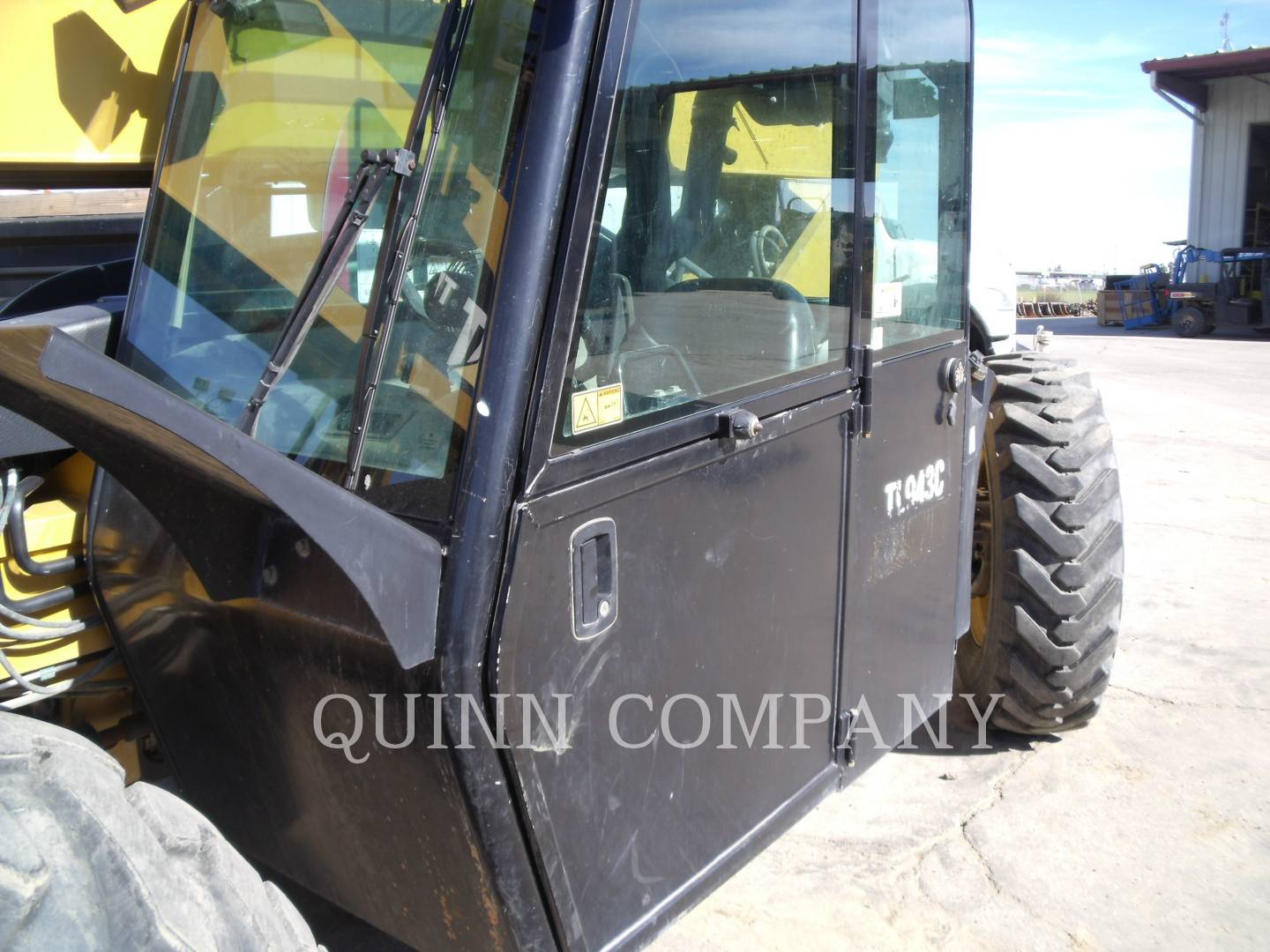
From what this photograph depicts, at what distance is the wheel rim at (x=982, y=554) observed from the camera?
3590 millimetres

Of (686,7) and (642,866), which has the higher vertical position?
(686,7)

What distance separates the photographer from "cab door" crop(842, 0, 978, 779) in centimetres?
233

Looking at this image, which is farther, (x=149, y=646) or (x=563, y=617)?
(x=149, y=646)

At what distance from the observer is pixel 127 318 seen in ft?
6.42

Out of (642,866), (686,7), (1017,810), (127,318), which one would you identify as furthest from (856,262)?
(1017,810)

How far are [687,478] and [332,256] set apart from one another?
0.65 metres

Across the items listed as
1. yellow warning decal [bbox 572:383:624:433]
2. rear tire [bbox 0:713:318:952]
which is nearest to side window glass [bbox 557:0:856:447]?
yellow warning decal [bbox 572:383:624:433]

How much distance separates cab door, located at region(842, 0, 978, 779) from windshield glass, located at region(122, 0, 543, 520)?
960 millimetres

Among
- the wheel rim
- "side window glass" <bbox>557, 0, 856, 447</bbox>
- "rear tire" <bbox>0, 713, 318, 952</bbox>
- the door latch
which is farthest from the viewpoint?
the wheel rim

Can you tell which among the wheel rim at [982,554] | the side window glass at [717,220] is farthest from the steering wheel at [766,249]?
the wheel rim at [982,554]

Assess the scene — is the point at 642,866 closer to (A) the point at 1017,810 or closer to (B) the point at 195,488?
(B) the point at 195,488

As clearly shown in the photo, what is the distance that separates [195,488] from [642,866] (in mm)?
945

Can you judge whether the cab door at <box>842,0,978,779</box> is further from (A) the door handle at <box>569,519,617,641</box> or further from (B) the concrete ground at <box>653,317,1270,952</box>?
(A) the door handle at <box>569,519,617,641</box>

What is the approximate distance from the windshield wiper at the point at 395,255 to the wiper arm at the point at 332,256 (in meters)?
0.03
